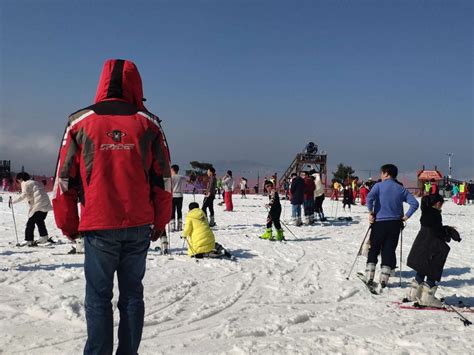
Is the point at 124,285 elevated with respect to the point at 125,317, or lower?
elevated

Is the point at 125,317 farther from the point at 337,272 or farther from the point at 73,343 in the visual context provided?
Result: the point at 337,272

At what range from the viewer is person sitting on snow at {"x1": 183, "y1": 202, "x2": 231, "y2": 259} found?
7.96m

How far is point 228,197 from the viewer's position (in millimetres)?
19516

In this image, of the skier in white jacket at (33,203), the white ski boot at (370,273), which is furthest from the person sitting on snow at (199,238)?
the skier in white jacket at (33,203)

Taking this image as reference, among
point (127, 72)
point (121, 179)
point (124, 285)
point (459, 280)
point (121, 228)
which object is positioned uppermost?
point (127, 72)

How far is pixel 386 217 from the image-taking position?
20.7 feet

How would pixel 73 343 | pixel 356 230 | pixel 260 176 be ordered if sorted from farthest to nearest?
pixel 260 176 → pixel 356 230 → pixel 73 343

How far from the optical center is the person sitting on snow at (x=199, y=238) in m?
7.96

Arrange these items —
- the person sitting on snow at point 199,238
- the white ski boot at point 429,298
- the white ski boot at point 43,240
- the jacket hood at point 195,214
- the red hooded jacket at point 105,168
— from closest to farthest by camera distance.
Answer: the red hooded jacket at point 105,168 < the white ski boot at point 429,298 < the person sitting on snow at point 199,238 < the jacket hood at point 195,214 < the white ski boot at point 43,240

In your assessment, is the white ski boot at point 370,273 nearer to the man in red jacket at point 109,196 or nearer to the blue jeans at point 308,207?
the man in red jacket at point 109,196

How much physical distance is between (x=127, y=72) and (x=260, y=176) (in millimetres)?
38769

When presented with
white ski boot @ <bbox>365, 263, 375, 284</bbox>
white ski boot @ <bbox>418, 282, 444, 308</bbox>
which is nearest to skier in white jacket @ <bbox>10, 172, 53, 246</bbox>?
white ski boot @ <bbox>365, 263, 375, 284</bbox>

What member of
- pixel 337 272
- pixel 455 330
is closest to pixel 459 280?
pixel 337 272

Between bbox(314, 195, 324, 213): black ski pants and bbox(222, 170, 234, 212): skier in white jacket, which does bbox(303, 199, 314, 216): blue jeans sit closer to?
bbox(314, 195, 324, 213): black ski pants
